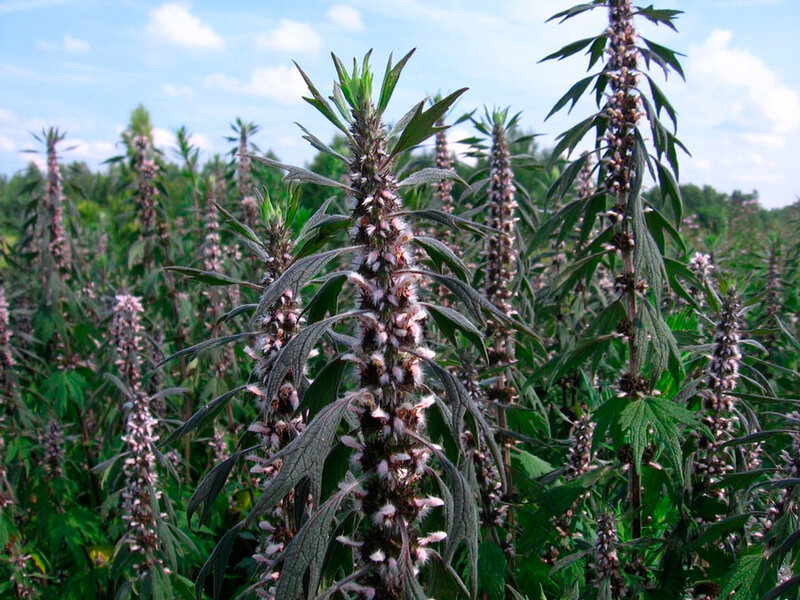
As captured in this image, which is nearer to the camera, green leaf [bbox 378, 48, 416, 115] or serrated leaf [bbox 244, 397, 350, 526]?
serrated leaf [bbox 244, 397, 350, 526]

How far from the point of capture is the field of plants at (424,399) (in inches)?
69.9

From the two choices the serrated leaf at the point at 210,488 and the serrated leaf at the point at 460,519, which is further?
the serrated leaf at the point at 210,488

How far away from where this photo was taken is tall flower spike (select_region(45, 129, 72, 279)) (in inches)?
249

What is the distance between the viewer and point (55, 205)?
6320mm

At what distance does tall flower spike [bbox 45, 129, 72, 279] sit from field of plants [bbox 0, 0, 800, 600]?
2 centimetres

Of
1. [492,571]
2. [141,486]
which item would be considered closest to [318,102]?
[492,571]

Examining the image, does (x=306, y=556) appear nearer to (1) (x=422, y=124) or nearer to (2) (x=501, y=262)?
(1) (x=422, y=124)

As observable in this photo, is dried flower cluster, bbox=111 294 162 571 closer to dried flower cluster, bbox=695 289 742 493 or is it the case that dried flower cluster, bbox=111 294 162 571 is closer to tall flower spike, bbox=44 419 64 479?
tall flower spike, bbox=44 419 64 479

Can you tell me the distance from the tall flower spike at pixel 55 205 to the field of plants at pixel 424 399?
24 millimetres

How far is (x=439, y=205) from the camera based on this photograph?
252 inches

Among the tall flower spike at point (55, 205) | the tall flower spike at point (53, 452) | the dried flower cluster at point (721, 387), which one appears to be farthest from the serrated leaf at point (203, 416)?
the tall flower spike at point (55, 205)

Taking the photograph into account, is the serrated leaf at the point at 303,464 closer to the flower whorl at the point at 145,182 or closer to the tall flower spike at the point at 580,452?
the tall flower spike at the point at 580,452

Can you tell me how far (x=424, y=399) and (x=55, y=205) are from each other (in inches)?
235

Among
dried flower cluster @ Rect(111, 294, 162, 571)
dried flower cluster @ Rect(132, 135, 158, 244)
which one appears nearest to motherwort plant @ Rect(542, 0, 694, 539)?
dried flower cluster @ Rect(111, 294, 162, 571)
